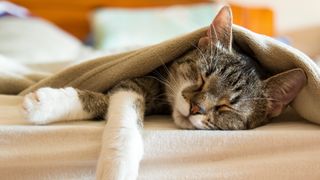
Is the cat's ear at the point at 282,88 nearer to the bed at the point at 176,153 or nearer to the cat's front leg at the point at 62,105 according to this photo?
the bed at the point at 176,153

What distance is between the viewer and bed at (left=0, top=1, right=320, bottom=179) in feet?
2.48

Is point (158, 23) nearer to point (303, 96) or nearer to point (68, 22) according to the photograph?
point (68, 22)

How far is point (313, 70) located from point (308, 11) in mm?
2119

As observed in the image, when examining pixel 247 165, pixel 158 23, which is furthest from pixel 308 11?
pixel 247 165

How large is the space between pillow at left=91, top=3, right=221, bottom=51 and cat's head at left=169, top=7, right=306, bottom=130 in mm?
1574

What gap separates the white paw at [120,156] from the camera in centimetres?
70

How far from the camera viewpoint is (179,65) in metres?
1.02

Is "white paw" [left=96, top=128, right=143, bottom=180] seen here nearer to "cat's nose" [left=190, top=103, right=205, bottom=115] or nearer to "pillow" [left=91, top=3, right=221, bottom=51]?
"cat's nose" [left=190, top=103, right=205, bottom=115]

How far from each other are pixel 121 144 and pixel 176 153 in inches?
4.1

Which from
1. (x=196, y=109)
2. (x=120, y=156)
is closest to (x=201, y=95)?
(x=196, y=109)

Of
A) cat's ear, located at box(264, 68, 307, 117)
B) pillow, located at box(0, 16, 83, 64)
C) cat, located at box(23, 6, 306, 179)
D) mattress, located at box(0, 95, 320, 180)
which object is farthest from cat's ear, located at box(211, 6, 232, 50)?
pillow, located at box(0, 16, 83, 64)

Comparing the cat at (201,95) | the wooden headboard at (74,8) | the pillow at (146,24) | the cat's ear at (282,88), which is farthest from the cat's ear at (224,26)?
the wooden headboard at (74,8)

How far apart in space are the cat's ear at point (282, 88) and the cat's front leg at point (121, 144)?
12.0 inches

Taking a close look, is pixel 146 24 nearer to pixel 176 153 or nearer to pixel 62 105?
pixel 62 105
